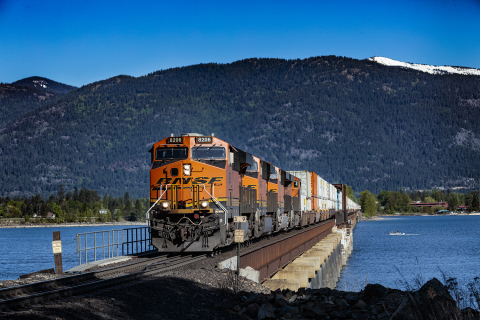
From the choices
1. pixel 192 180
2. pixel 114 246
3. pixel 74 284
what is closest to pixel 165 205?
pixel 192 180

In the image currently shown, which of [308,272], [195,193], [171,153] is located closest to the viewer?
[195,193]

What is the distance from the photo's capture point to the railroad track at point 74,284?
1033 cm

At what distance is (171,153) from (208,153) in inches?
61.6

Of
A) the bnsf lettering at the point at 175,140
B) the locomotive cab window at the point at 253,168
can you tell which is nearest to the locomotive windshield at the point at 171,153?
the bnsf lettering at the point at 175,140

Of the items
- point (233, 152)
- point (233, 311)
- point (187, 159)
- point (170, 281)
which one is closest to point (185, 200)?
point (187, 159)

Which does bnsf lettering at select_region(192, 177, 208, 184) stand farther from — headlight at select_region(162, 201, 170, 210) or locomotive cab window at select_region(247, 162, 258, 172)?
locomotive cab window at select_region(247, 162, 258, 172)

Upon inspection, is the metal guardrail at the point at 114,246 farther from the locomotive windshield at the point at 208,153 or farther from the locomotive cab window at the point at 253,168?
the locomotive cab window at the point at 253,168

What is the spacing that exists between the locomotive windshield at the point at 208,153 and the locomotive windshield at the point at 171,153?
1.37 ft

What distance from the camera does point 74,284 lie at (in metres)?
13.4

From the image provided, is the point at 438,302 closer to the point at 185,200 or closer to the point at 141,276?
the point at 141,276

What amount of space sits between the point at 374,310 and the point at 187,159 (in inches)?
439

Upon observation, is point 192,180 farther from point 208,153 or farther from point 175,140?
point 175,140

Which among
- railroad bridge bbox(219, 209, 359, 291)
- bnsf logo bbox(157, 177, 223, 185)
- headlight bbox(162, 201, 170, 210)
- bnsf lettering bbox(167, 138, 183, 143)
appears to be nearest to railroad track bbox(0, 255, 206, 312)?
headlight bbox(162, 201, 170, 210)

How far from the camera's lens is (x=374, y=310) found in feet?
33.6
